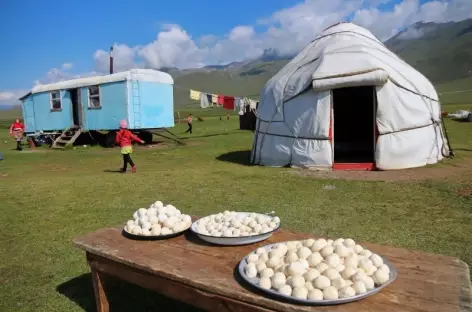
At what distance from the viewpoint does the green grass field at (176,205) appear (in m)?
4.13

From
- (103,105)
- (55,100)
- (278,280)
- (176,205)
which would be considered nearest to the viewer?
(278,280)

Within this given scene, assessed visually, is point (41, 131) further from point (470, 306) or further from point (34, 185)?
point (470, 306)

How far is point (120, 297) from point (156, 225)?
1104 mm

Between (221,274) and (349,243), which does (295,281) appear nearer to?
(221,274)

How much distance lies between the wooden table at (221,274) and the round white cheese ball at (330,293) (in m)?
0.06

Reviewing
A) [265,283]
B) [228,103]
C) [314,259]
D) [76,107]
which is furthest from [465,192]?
[76,107]

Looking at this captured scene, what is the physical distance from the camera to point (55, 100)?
20672 mm

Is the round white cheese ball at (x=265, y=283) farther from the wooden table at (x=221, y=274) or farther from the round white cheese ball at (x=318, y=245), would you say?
the round white cheese ball at (x=318, y=245)

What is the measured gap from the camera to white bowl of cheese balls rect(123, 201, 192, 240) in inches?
128

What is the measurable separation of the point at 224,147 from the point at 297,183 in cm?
906

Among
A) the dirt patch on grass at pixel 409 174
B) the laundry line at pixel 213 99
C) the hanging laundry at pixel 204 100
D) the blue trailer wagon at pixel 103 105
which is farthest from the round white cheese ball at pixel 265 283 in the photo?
the hanging laundry at pixel 204 100

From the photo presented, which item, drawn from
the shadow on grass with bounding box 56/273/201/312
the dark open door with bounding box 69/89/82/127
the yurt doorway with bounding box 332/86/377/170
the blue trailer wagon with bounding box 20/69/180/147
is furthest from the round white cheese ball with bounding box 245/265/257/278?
the dark open door with bounding box 69/89/82/127

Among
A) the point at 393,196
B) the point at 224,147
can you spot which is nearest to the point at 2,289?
the point at 393,196

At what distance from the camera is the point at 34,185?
9.71 metres
